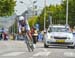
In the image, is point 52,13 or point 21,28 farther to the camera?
point 52,13

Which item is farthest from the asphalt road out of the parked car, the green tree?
the green tree

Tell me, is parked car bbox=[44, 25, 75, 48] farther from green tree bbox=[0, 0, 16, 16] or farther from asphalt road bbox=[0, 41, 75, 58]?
green tree bbox=[0, 0, 16, 16]

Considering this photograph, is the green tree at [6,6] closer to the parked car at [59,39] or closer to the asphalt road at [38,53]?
the parked car at [59,39]

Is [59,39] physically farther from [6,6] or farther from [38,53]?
[6,6]

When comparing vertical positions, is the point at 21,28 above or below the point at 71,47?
above

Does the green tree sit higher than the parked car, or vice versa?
the green tree

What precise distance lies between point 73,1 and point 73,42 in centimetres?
5748

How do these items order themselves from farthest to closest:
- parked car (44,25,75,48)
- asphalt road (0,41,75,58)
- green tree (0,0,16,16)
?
green tree (0,0,16,16)
parked car (44,25,75,48)
asphalt road (0,41,75,58)

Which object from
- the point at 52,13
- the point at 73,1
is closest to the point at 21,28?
the point at 73,1

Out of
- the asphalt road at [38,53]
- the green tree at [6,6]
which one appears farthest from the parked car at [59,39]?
the green tree at [6,6]

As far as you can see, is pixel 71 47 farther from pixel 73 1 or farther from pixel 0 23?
pixel 0 23

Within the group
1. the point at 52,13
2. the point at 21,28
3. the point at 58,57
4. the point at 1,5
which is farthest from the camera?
the point at 52,13

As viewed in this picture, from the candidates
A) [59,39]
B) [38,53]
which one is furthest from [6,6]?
[38,53]

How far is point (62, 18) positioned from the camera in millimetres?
96062
